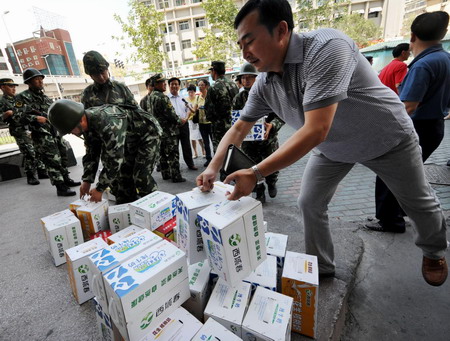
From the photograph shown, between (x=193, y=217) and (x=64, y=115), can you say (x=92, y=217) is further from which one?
(x=193, y=217)

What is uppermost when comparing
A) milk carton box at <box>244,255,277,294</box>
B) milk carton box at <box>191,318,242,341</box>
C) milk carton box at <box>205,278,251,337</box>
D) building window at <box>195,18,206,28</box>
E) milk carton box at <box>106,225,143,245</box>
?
building window at <box>195,18,206,28</box>

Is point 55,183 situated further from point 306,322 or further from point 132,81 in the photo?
point 132,81

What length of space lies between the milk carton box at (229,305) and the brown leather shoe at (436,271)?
1304mm

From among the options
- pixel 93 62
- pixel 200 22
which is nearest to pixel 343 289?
pixel 93 62

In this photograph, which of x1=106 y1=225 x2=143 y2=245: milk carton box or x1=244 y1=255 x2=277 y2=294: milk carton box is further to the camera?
x1=106 y1=225 x2=143 y2=245: milk carton box

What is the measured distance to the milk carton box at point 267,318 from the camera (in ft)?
3.51

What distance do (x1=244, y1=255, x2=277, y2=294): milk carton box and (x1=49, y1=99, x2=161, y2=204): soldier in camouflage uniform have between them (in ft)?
5.03

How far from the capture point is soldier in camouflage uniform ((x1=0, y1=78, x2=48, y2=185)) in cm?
469

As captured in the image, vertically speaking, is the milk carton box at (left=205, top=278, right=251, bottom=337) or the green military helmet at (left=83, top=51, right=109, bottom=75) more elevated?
the green military helmet at (left=83, top=51, right=109, bottom=75)

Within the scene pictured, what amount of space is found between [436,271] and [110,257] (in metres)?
2.10

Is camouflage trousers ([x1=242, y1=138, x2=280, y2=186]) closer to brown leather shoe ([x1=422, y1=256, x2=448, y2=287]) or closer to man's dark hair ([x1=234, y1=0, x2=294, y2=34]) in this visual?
brown leather shoe ([x1=422, y1=256, x2=448, y2=287])

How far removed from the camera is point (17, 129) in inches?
196

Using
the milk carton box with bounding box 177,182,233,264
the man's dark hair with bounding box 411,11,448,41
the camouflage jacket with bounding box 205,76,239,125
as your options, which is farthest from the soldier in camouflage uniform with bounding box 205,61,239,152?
the milk carton box with bounding box 177,182,233,264

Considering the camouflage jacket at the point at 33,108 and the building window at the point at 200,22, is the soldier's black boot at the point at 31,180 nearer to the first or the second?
the camouflage jacket at the point at 33,108
